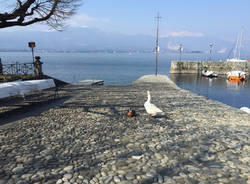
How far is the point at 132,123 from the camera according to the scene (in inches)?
341

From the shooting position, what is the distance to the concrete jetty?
457 cm

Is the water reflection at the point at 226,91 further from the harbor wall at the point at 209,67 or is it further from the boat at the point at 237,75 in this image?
the harbor wall at the point at 209,67

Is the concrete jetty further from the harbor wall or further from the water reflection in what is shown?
the harbor wall

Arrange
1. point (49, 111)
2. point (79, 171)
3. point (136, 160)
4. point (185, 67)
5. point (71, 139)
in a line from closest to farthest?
point (79, 171)
point (136, 160)
point (71, 139)
point (49, 111)
point (185, 67)

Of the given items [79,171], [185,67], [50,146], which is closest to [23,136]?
[50,146]

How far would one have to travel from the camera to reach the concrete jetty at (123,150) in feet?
15.0

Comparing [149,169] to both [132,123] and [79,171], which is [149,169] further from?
[132,123]

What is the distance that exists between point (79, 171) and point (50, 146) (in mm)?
1874

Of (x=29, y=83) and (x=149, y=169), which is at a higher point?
(x=29, y=83)

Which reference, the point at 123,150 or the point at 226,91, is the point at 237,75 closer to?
the point at 226,91

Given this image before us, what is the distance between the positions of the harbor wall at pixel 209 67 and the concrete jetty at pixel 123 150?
70466 mm

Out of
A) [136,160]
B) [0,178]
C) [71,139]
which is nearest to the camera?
[0,178]

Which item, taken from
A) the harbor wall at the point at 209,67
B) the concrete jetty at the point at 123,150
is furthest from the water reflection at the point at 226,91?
the concrete jetty at the point at 123,150

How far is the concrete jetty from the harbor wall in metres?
70.5
